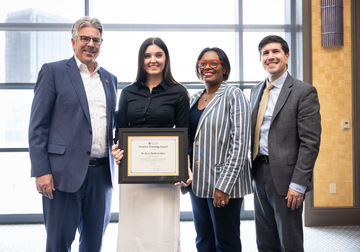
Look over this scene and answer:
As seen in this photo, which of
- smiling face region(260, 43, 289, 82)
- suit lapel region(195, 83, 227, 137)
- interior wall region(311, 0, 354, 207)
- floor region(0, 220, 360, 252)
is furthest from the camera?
interior wall region(311, 0, 354, 207)

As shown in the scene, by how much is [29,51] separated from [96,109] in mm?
2117

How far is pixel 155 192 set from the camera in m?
1.43

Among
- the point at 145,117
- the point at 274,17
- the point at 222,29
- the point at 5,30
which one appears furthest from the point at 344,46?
the point at 5,30

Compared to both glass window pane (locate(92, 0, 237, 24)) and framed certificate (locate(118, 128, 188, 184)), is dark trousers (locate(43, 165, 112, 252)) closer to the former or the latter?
framed certificate (locate(118, 128, 188, 184))

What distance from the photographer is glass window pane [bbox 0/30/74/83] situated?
3.01 meters

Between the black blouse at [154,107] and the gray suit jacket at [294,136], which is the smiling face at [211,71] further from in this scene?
the gray suit jacket at [294,136]

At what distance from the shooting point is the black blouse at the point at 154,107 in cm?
146

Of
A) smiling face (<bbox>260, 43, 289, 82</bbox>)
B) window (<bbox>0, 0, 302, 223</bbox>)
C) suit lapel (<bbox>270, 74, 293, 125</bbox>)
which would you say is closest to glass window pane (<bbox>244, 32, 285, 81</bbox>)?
window (<bbox>0, 0, 302, 223</bbox>)

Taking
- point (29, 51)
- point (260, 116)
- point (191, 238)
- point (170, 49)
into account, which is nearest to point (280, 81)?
point (260, 116)

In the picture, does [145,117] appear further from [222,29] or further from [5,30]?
[5,30]

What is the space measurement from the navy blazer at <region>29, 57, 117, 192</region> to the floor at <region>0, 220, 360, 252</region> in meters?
1.34

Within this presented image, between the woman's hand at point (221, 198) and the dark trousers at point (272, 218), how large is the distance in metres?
0.31

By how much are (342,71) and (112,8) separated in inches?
112

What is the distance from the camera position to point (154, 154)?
1.36 meters
